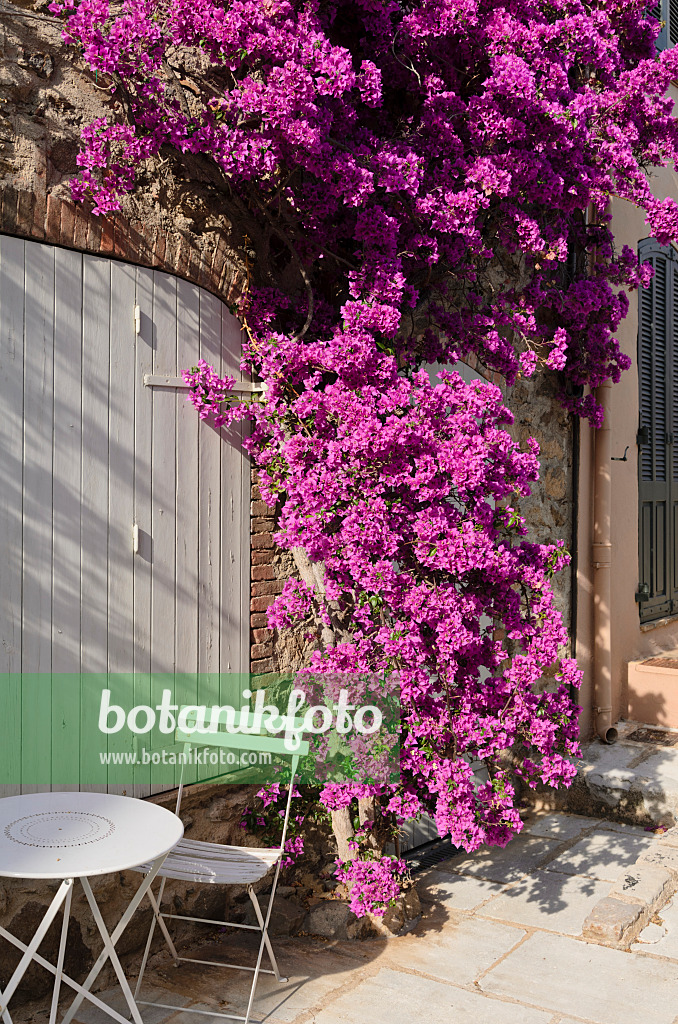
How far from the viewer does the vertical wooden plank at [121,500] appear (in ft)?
11.6

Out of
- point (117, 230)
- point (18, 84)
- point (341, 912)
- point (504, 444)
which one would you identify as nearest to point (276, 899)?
point (341, 912)

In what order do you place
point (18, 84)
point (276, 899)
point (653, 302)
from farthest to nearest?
1. point (653, 302)
2. point (276, 899)
3. point (18, 84)

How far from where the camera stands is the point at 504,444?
3.75 metres

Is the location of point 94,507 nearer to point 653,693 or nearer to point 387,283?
point 387,283

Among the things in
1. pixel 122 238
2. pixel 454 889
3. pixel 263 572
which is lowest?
pixel 454 889

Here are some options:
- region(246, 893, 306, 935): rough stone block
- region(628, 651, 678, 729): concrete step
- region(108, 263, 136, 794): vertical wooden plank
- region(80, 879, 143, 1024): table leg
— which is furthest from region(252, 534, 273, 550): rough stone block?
region(628, 651, 678, 729): concrete step

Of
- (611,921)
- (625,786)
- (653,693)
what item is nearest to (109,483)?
(611,921)

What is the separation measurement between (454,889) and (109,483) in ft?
8.59

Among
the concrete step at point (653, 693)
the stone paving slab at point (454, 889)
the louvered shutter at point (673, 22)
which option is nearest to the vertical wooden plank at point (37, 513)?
the stone paving slab at point (454, 889)

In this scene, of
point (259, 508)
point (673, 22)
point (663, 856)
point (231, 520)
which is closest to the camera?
point (231, 520)

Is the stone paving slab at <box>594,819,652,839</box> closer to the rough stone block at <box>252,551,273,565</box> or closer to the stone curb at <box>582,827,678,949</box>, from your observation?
the stone curb at <box>582,827,678,949</box>

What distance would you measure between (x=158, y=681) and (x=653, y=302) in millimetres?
5419

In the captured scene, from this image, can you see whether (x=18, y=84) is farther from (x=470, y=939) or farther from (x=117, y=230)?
(x=470, y=939)

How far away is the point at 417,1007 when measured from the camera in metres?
3.36
